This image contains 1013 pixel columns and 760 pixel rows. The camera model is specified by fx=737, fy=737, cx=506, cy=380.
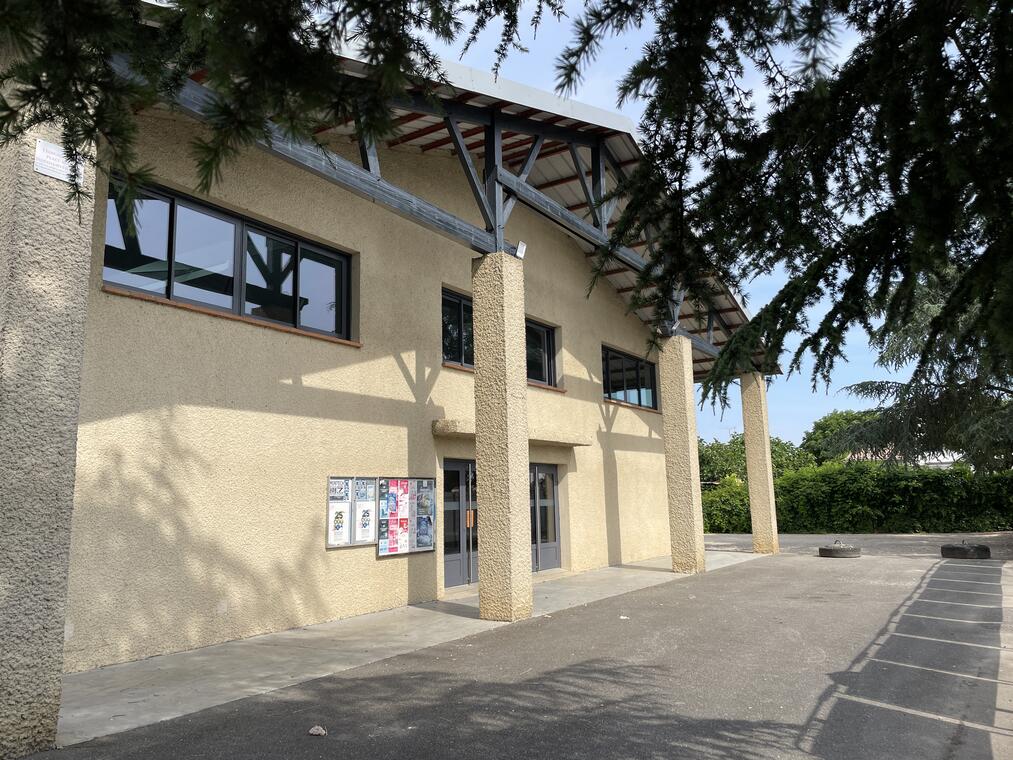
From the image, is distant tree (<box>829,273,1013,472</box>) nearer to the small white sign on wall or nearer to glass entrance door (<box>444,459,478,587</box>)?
glass entrance door (<box>444,459,478,587</box>)

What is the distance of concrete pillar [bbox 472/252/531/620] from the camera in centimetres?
864

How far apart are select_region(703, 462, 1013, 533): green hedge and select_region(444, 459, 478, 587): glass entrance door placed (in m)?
16.6

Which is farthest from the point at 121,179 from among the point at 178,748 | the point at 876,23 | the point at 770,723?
the point at 770,723

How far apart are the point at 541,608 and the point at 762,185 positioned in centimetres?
743

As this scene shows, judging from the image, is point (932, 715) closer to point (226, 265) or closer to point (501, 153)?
point (226, 265)

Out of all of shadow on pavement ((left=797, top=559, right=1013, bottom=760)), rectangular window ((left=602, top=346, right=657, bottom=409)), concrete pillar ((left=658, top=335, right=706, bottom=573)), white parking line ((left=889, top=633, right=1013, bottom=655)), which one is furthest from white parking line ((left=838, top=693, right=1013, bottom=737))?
rectangular window ((left=602, top=346, right=657, bottom=409))

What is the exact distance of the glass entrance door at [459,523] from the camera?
10.8 m

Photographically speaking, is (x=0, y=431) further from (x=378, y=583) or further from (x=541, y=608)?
(x=541, y=608)

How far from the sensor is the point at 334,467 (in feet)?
29.6

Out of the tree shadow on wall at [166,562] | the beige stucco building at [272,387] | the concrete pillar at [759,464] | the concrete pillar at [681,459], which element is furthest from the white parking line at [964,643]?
the concrete pillar at [759,464]

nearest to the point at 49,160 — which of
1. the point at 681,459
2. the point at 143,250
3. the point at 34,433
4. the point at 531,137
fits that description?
the point at 34,433

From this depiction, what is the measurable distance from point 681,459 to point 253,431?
330 inches

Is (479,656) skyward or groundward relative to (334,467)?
groundward

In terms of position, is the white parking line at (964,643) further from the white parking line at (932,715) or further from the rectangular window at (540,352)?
the rectangular window at (540,352)
